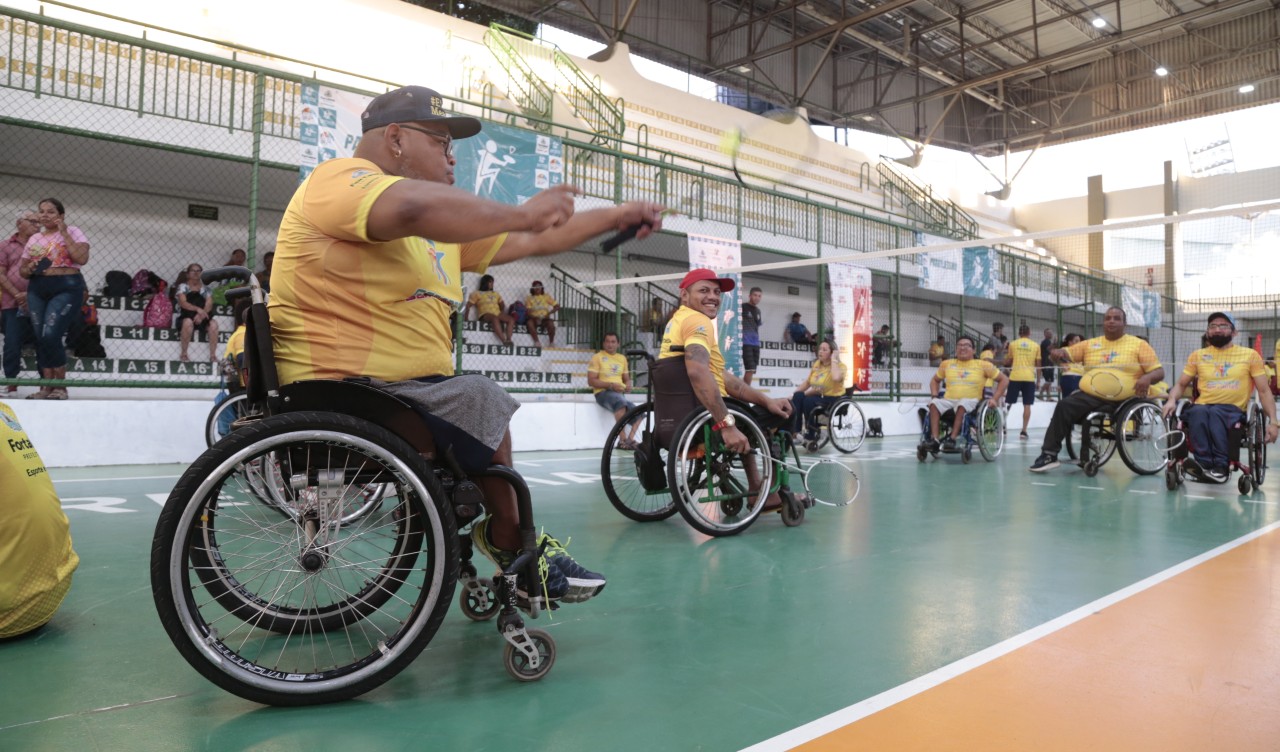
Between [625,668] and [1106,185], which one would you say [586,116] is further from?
[1106,185]

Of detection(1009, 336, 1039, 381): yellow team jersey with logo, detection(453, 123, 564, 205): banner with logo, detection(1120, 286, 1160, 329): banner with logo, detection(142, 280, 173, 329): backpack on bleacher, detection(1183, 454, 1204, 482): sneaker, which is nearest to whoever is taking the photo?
detection(1183, 454, 1204, 482): sneaker

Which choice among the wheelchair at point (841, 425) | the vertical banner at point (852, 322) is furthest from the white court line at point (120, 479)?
the vertical banner at point (852, 322)

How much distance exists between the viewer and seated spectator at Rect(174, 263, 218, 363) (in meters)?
8.48

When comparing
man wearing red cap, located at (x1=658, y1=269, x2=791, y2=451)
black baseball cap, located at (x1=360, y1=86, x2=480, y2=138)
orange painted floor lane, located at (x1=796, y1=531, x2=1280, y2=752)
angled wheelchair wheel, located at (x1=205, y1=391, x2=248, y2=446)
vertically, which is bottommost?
orange painted floor lane, located at (x1=796, y1=531, x2=1280, y2=752)

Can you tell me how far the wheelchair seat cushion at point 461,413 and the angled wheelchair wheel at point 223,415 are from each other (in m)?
3.35

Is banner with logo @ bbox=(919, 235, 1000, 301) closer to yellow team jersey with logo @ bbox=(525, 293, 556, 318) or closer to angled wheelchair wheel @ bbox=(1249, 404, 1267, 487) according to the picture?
yellow team jersey with logo @ bbox=(525, 293, 556, 318)

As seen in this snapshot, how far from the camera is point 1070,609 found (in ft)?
8.30

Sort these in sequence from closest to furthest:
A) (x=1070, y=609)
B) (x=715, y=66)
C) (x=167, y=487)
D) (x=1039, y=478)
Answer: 1. (x=1070, y=609)
2. (x=167, y=487)
3. (x=1039, y=478)
4. (x=715, y=66)

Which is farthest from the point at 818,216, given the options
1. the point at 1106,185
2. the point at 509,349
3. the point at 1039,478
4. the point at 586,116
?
the point at 1106,185

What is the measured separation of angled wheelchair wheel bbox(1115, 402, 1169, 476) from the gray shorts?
182 inches

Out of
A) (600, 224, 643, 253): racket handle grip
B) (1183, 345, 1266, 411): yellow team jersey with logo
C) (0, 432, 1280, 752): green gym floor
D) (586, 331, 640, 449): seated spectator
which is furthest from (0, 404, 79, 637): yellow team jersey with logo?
(1183, 345, 1266, 411): yellow team jersey with logo

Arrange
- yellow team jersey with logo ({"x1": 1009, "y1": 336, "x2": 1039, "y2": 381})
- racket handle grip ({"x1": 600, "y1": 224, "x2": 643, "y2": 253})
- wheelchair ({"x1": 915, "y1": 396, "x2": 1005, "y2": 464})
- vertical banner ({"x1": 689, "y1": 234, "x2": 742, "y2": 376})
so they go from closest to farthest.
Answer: racket handle grip ({"x1": 600, "y1": 224, "x2": 643, "y2": 253}), wheelchair ({"x1": 915, "y1": 396, "x2": 1005, "y2": 464}), vertical banner ({"x1": 689, "y1": 234, "x2": 742, "y2": 376}), yellow team jersey with logo ({"x1": 1009, "y1": 336, "x2": 1039, "y2": 381})

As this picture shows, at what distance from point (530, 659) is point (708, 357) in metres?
2.08

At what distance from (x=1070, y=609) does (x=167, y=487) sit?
17.0 ft
